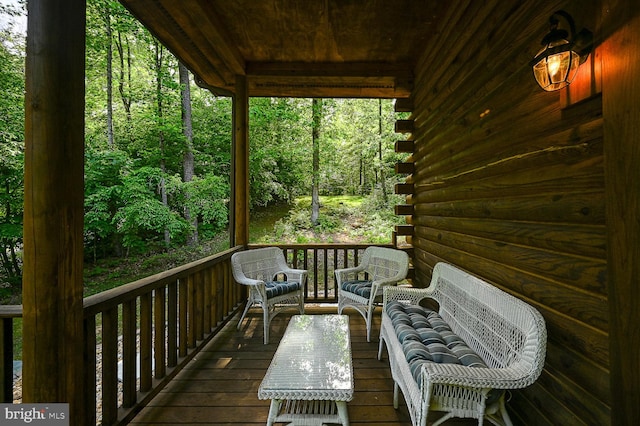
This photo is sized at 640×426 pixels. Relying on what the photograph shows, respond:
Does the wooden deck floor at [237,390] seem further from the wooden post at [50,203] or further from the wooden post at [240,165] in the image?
the wooden post at [240,165]

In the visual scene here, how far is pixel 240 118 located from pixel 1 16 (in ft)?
20.4

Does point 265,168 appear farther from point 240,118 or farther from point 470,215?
point 470,215

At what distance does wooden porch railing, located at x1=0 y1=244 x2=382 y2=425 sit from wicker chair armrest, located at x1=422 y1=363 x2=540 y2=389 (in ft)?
5.30

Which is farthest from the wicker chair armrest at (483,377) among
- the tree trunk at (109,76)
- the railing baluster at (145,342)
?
the tree trunk at (109,76)

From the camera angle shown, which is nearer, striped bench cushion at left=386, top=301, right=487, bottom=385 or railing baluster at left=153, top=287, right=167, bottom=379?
striped bench cushion at left=386, top=301, right=487, bottom=385

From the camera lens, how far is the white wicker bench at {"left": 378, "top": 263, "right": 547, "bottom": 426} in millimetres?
1242

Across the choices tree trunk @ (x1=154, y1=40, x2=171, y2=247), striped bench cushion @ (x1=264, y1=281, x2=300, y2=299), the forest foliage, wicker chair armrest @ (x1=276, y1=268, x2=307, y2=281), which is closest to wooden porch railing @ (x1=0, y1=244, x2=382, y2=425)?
striped bench cushion @ (x1=264, y1=281, x2=300, y2=299)

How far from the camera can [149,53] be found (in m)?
8.30

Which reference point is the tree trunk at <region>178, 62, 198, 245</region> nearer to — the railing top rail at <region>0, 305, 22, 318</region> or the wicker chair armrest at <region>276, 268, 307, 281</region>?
the wicker chair armrest at <region>276, 268, 307, 281</region>

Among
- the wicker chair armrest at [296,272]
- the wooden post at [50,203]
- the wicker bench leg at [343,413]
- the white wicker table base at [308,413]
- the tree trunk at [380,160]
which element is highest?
the tree trunk at [380,160]

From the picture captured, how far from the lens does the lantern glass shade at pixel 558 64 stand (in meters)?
1.18

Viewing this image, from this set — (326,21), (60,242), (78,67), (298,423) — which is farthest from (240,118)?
(298,423)

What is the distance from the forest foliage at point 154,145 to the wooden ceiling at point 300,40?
3.80 meters

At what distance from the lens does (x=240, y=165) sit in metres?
3.70
